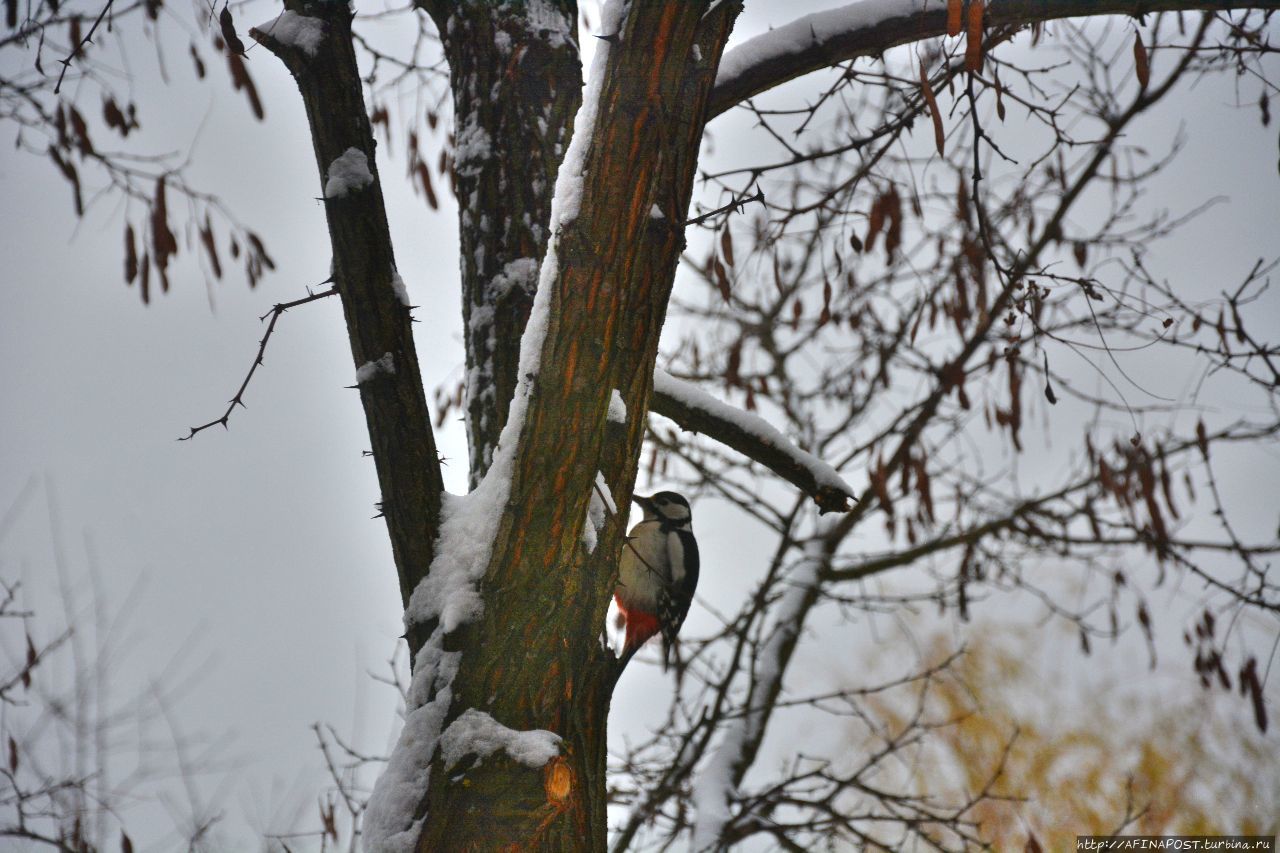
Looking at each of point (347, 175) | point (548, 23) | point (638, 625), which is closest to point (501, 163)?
point (548, 23)

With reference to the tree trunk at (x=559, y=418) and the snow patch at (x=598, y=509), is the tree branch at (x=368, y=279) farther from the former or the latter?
the snow patch at (x=598, y=509)

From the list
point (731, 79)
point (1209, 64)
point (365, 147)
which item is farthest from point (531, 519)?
point (1209, 64)

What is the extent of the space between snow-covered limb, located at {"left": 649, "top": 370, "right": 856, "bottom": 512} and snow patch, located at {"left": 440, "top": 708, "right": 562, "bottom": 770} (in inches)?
35.9

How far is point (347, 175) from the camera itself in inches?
69.4

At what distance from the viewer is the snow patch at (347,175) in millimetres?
1758

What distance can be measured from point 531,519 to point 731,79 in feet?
4.37

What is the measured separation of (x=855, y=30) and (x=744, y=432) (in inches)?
41.9

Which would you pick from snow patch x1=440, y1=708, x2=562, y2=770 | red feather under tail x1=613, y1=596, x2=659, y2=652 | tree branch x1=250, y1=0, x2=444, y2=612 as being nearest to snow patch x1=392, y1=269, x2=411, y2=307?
tree branch x1=250, y1=0, x2=444, y2=612

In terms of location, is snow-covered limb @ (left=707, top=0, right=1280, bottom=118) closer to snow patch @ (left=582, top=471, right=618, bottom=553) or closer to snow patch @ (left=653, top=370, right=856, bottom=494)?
snow patch @ (left=653, top=370, right=856, bottom=494)

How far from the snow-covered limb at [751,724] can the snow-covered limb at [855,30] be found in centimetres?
267

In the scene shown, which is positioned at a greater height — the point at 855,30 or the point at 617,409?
the point at 855,30

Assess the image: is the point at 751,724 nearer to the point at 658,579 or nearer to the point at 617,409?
the point at 658,579

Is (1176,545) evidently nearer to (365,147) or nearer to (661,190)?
(661,190)

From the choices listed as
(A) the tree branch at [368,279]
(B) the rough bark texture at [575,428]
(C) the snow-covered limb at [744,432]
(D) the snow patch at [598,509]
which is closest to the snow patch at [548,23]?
(A) the tree branch at [368,279]
